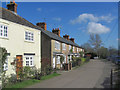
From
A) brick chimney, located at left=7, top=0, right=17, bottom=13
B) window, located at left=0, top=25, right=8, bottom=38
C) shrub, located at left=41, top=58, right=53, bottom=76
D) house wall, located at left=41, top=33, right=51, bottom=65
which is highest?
brick chimney, located at left=7, top=0, right=17, bottom=13

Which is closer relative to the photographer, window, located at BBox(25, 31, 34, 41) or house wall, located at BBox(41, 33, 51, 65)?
window, located at BBox(25, 31, 34, 41)

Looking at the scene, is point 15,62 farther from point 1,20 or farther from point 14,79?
point 1,20

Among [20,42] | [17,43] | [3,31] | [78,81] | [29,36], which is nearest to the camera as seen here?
[3,31]

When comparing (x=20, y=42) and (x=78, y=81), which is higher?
(x=20, y=42)

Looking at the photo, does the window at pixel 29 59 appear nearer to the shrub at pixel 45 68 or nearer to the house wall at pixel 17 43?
the house wall at pixel 17 43

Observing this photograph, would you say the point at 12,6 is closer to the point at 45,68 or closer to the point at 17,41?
the point at 17,41

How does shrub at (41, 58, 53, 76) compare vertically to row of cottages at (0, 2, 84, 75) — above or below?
below

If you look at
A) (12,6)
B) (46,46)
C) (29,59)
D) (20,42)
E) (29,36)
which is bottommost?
(29,59)

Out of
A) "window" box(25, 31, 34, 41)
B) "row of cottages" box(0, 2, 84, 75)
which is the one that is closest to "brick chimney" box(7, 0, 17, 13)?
"row of cottages" box(0, 2, 84, 75)

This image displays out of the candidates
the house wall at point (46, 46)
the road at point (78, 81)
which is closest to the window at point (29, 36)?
the house wall at point (46, 46)

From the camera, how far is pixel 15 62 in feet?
34.0

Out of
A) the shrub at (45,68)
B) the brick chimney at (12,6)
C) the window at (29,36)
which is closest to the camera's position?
the shrub at (45,68)

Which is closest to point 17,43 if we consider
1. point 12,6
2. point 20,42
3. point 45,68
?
point 20,42

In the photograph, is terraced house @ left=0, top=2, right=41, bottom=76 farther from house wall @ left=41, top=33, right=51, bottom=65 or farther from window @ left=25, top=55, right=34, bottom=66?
house wall @ left=41, top=33, right=51, bottom=65
